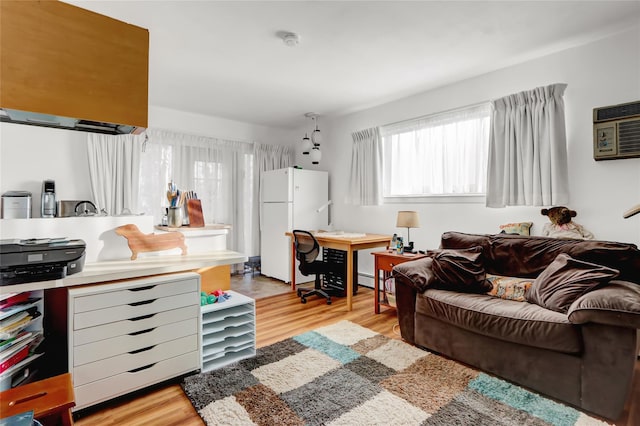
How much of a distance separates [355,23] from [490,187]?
2.01m

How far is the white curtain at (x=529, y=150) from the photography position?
2.77 meters

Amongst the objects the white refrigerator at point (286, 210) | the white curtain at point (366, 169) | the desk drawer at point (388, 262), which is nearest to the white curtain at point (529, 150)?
the desk drawer at point (388, 262)

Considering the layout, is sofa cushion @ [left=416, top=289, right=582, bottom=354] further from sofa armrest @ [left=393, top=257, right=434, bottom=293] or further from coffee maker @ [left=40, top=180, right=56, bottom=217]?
coffee maker @ [left=40, top=180, right=56, bottom=217]

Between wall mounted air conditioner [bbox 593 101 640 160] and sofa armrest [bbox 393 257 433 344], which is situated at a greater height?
wall mounted air conditioner [bbox 593 101 640 160]

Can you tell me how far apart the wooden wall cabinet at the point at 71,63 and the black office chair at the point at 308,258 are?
274 cm

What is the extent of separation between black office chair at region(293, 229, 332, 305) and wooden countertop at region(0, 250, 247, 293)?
1.54m

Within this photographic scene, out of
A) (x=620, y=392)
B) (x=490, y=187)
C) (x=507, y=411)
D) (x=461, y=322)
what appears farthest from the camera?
(x=490, y=187)

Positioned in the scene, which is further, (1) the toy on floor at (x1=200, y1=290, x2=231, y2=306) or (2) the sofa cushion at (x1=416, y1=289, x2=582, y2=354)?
(1) the toy on floor at (x1=200, y1=290, x2=231, y2=306)

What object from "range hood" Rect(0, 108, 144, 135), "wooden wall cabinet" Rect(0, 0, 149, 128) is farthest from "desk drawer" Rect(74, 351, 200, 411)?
"wooden wall cabinet" Rect(0, 0, 149, 128)

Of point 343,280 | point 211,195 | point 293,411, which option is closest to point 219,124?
point 211,195

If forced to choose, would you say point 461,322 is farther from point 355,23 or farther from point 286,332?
point 355,23

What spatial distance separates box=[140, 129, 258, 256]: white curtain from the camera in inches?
175

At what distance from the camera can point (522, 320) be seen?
2000 millimetres

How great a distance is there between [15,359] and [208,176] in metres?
3.58
